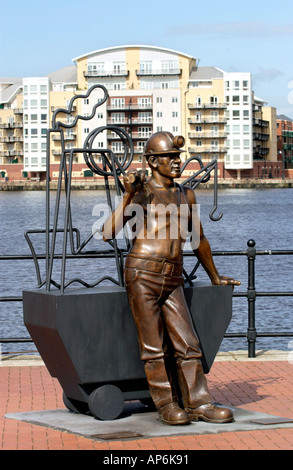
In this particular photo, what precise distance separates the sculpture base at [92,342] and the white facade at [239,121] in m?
127

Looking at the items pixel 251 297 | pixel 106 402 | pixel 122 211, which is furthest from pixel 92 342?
pixel 251 297

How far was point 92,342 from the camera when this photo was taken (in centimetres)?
623

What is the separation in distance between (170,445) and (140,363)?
34.5 inches

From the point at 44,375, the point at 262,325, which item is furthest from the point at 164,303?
the point at 262,325

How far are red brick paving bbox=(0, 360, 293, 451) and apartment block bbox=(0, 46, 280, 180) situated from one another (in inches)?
4671

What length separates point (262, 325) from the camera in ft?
59.8

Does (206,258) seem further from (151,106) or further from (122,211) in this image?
(151,106)

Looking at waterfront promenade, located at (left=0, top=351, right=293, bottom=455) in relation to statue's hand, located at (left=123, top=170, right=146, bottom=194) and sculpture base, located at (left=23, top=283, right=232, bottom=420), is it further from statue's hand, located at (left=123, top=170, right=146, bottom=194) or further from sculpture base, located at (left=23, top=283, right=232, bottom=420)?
statue's hand, located at (left=123, top=170, right=146, bottom=194)

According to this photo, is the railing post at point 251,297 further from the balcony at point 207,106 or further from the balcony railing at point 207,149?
the balcony railing at point 207,149

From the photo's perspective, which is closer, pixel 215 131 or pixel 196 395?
pixel 196 395

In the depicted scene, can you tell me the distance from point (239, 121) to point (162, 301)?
421 feet

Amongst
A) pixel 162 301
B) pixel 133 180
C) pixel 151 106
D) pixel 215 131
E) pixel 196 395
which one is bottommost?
pixel 196 395

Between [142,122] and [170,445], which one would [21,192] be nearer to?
[142,122]

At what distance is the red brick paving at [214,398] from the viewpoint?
569cm
